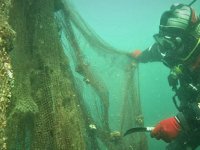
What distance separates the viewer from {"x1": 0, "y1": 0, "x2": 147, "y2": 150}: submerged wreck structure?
2.52m

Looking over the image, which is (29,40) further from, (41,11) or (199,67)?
(199,67)

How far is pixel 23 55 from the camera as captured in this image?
325cm

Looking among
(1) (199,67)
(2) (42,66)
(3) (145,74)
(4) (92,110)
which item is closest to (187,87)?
(1) (199,67)

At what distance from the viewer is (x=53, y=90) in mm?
3029

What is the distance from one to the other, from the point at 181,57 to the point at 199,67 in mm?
417

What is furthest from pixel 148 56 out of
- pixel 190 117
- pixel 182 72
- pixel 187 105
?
pixel 190 117

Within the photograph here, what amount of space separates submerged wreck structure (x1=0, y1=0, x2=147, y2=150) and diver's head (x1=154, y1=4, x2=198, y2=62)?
1277mm

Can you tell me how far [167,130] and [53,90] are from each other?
2115 millimetres

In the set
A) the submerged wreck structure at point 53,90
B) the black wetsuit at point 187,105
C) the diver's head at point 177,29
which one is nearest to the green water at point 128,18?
the diver's head at point 177,29

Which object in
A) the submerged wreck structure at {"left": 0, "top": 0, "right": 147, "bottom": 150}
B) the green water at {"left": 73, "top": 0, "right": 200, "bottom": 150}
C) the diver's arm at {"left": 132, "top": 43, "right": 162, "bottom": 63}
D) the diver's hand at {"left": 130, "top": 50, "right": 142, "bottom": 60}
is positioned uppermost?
the green water at {"left": 73, "top": 0, "right": 200, "bottom": 150}

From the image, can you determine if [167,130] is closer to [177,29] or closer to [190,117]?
[190,117]

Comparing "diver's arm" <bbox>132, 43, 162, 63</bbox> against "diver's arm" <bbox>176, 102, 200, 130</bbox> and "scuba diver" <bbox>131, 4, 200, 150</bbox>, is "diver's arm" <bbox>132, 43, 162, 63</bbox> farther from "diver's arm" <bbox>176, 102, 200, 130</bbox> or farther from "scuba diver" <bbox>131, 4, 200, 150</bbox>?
"diver's arm" <bbox>176, 102, 200, 130</bbox>

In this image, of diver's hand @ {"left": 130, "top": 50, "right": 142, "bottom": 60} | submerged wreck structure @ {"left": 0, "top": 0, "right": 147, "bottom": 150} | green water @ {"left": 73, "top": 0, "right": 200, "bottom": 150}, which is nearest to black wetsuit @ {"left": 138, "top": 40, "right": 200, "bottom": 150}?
submerged wreck structure @ {"left": 0, "top": 0, "right": 147, "bottom": 150}

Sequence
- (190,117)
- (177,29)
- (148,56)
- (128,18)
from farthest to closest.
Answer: (128,18) → (148,56) → (177,29) → (190,117)
